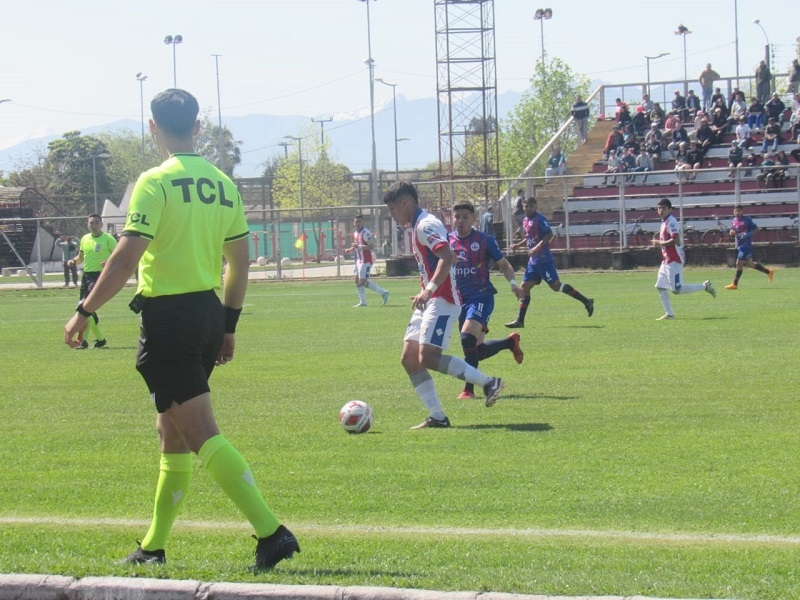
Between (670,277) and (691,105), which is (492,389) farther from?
(691,105)

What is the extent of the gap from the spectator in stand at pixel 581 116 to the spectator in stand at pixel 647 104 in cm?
240

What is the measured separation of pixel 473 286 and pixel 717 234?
91.1 ft

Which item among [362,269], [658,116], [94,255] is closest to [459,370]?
[94,255]

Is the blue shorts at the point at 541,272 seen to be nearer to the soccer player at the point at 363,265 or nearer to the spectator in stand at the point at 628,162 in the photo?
the soccer player at the point at 363,265

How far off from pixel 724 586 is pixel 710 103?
44914 mm

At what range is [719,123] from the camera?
1752 inches

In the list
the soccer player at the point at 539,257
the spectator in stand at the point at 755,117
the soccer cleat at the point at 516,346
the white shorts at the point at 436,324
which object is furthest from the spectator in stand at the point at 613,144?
the white shorts at the point at 436,324

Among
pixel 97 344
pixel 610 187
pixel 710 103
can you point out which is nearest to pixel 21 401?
pixel 97 344

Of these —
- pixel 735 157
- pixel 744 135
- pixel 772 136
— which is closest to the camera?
pixel 735 157

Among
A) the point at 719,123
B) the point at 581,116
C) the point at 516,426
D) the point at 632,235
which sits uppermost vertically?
the point at 581,116

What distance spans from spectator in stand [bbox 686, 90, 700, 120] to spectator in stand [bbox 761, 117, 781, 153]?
5604mm

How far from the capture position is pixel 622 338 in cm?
1744

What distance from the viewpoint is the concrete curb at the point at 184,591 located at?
480 cm

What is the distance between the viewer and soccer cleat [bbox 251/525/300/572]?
5348 millimetres
